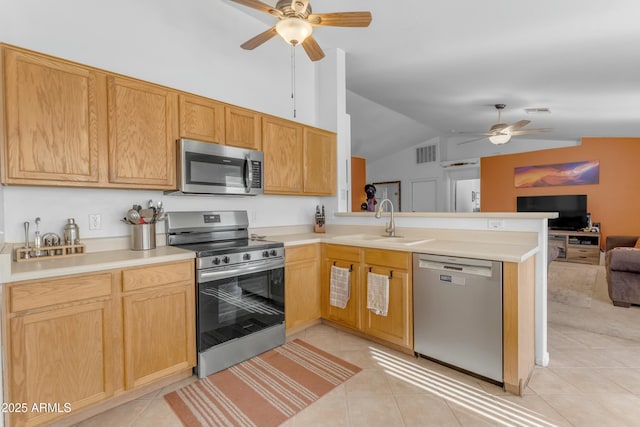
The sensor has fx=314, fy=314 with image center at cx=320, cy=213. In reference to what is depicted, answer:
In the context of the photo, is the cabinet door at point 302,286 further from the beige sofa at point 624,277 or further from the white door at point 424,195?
the white door at point 424,195

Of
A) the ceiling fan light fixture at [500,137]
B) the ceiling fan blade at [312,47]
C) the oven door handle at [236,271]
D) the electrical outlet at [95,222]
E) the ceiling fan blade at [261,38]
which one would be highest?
the ceiling fan blade at [261,38]

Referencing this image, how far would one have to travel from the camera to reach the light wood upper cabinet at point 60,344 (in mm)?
1514

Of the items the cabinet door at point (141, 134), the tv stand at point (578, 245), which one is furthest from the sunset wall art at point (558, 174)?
the cabinet door at point (141, 134)

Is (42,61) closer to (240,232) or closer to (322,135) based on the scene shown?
(240,232)

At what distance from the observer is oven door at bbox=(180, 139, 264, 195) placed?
7.86ft

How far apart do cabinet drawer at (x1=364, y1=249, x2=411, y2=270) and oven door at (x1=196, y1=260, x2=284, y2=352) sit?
75cm

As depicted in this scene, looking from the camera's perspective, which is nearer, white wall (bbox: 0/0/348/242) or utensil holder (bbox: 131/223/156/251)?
white wall (bbox: 0/0/348/242)

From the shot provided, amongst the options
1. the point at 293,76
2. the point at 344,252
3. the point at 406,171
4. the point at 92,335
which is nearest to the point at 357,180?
the point at 406,171

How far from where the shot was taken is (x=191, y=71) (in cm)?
277

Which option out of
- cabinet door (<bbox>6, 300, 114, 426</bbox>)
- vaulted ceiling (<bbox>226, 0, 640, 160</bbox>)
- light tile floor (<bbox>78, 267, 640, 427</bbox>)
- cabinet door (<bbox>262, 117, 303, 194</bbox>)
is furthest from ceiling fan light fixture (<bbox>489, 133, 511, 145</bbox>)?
cabinet door (<bbox>6, 300, 114, 426</bbox>)

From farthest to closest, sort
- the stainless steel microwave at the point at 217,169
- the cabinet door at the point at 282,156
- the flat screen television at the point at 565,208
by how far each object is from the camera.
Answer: the flat screen television at the point at 565,208
the cabinet door at the point at 282,156
the stainless steel microwave at the point at 217,169

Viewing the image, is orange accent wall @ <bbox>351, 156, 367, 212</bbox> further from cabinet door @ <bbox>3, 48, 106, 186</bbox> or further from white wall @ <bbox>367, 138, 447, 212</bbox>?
cabinet door @ <bbox>3, 48, 106, 186</bbox>

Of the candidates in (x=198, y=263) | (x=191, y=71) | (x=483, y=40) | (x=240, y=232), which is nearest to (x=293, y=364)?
(x=198, y=263)

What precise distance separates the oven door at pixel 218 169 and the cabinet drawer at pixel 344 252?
34.0 inches
